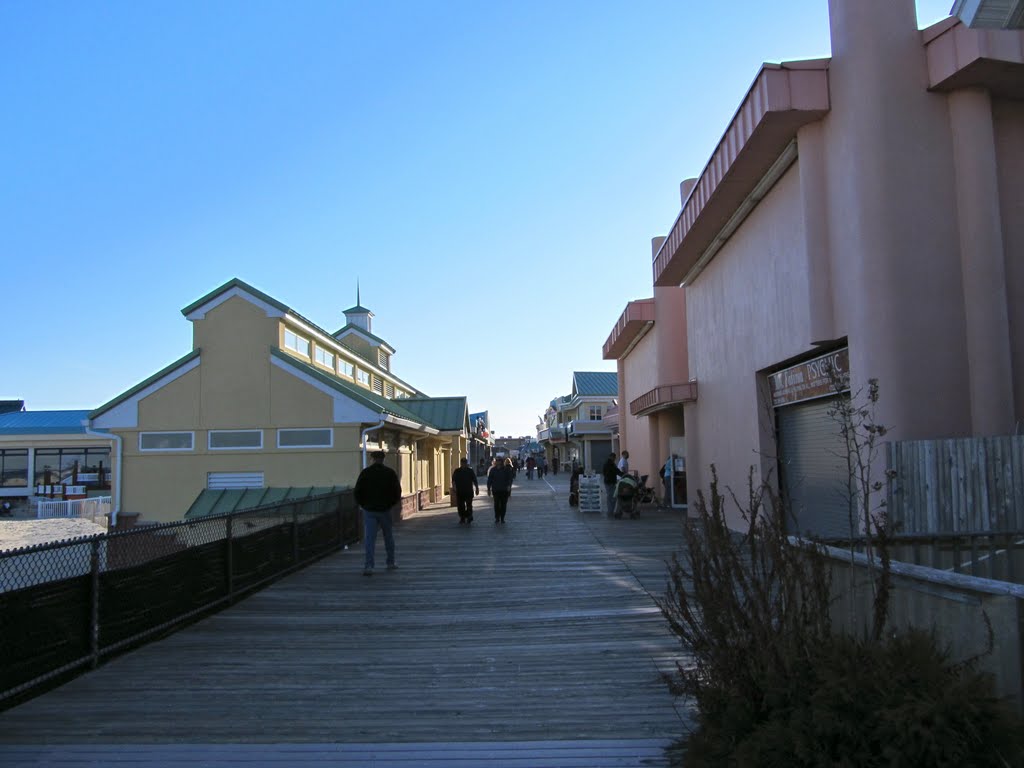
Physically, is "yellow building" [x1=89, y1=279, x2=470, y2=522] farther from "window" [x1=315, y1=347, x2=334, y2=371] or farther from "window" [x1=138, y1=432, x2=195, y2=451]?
"window" [x1=315, y1=347, x2=334, y2=371]

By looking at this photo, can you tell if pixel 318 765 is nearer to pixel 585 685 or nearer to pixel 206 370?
pixel 585 685

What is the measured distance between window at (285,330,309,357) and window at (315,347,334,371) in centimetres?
85

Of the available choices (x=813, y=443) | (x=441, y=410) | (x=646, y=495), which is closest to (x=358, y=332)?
(x=441, y=410)

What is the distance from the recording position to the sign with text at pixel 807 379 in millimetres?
10234

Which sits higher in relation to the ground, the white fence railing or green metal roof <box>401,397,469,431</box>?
green metal roof <box>401,397,469,431</box>

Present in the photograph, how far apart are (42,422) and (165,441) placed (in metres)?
30.1

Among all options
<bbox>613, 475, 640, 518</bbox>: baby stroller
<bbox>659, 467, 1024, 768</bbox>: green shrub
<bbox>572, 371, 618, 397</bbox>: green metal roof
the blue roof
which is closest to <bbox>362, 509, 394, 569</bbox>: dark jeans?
<bbox>659, 467, 1024, 768</bbox>: green shrub

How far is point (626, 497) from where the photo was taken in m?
19.5

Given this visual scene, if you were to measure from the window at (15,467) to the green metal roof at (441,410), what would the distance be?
998 inches

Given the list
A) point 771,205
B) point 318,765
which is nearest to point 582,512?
point 771,205

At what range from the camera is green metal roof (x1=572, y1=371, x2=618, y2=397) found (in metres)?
57.4

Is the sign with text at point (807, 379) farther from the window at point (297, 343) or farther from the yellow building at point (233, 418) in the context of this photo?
the window at point (297, 343)

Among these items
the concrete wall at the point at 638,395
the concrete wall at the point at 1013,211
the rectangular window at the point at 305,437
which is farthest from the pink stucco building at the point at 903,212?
the concrete wall at the point at 638,395

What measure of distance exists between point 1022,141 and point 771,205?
356 cm
